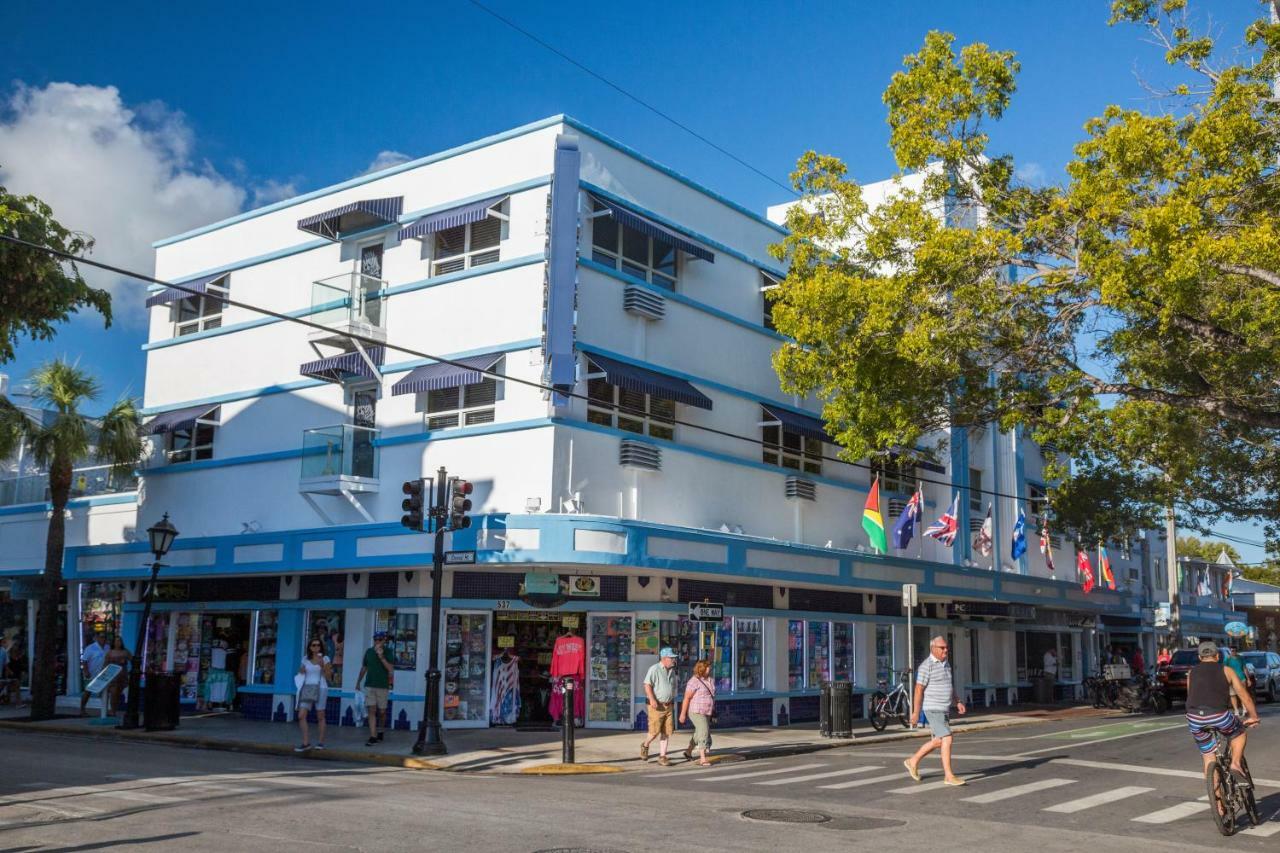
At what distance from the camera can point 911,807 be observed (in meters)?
12.2

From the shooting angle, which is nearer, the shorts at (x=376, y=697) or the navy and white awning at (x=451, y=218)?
the shorts at (x=376, y=697)

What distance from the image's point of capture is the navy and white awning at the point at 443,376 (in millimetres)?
21969

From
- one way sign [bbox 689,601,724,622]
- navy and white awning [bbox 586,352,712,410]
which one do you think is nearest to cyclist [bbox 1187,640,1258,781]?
one way sign [bbox 689,601,724,622]

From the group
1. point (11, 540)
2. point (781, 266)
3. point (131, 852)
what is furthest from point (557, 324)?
point (11, 540)

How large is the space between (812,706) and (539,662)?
741 centimetres

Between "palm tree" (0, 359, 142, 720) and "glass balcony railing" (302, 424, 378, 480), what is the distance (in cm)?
562

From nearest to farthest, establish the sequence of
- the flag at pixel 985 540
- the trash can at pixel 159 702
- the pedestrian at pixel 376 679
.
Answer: the pedestrian at pixel 376 679 < the trash can at pixel 159 702 < the flag at pixel 985 540

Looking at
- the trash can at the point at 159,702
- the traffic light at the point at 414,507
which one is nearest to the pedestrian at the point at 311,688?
the traffic light at the point at 414,507

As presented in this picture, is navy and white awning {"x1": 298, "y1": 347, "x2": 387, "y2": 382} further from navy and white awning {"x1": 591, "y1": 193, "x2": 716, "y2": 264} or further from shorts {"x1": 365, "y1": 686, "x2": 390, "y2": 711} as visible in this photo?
shorts {"x1": 365, "y1": 686, "x2": 390, "y2": 711}

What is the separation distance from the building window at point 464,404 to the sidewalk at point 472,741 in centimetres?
603

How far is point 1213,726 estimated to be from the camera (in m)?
11.4

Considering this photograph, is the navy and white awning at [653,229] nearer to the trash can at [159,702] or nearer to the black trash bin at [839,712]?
the black trash bin at [839,712]

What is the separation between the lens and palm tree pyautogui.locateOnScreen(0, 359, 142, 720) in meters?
24.5

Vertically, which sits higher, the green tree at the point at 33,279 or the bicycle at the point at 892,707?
the green tree at the point at 33,279
